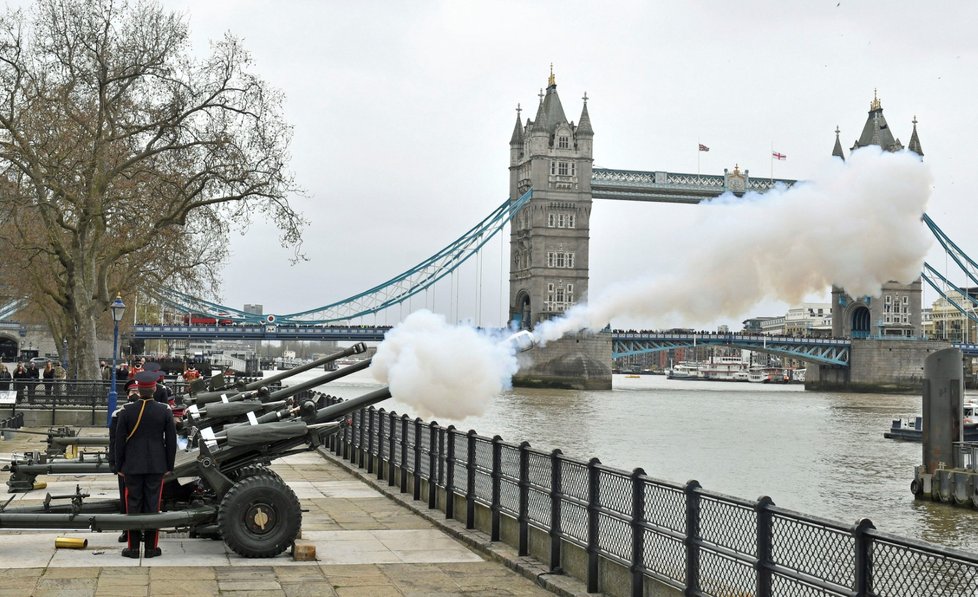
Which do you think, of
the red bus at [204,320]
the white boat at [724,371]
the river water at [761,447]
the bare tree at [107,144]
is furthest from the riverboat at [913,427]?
the white boat at [724,371]

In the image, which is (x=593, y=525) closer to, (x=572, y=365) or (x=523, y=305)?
(x=572, y=365)

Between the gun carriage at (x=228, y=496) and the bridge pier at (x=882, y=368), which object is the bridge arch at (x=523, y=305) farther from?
the gun carriage at (x=228, y=496)

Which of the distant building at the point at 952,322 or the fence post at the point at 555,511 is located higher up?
the distant building at the point at 952,322

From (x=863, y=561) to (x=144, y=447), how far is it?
689 cm

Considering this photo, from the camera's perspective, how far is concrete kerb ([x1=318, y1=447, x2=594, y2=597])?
11078mm

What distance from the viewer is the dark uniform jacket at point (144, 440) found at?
38.3 feet

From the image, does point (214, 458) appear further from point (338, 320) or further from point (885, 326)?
point (885, 326)

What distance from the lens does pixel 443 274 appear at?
120m

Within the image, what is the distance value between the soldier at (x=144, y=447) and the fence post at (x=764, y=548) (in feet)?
19.2

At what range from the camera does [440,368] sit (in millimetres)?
14781

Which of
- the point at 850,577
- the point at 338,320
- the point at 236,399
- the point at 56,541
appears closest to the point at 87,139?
the point at 236,399

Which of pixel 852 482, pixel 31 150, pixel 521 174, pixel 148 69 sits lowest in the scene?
pixel 852 482

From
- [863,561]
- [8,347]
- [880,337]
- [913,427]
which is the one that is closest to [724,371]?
[880,337]

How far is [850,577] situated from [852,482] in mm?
31366
